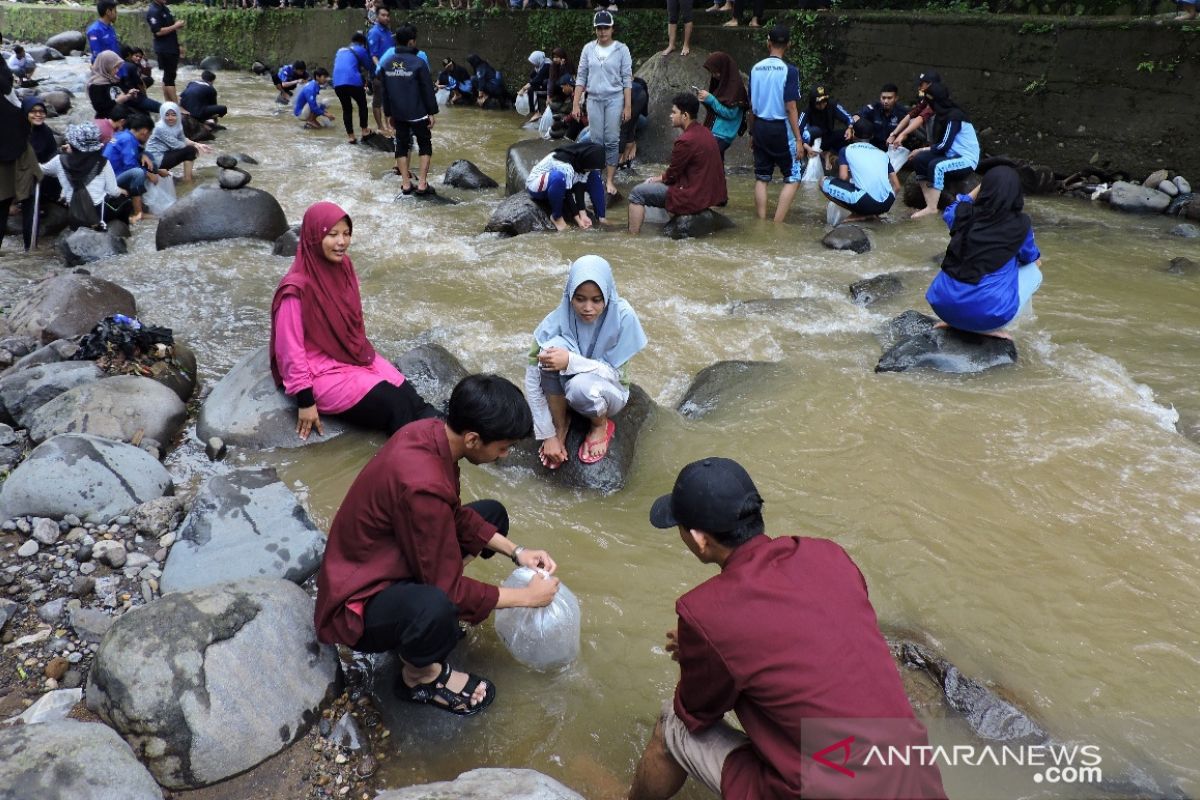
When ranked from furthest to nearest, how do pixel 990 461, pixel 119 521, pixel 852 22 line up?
1. pixel 852 22
2. pixel 990 461
3. pixel 119 521

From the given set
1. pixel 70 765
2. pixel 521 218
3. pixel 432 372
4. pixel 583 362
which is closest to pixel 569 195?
pixel 521 218

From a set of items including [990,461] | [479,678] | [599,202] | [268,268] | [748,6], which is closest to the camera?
[479,678]

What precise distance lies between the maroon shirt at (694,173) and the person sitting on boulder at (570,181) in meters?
0.78

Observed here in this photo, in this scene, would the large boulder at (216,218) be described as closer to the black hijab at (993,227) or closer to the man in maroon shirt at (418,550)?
the man in maroon shirt at (418,550)

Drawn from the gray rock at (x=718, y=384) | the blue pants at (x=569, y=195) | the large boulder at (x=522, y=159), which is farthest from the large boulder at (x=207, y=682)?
the large boulder at (x=522, y=159)

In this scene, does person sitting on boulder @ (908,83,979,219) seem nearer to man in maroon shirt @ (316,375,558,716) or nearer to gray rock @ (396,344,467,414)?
gray rock @ (396,344,467,414)

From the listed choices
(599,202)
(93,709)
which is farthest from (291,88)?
(93,709)

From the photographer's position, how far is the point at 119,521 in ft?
12.0

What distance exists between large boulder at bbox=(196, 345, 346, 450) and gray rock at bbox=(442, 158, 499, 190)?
6275 millimetres

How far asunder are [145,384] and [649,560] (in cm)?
299

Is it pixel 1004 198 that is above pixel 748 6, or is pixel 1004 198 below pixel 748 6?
below

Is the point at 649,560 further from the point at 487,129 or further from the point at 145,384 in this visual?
the point at 487,129

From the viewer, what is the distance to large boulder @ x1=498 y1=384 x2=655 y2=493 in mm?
4234

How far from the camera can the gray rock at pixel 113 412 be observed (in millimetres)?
4262
